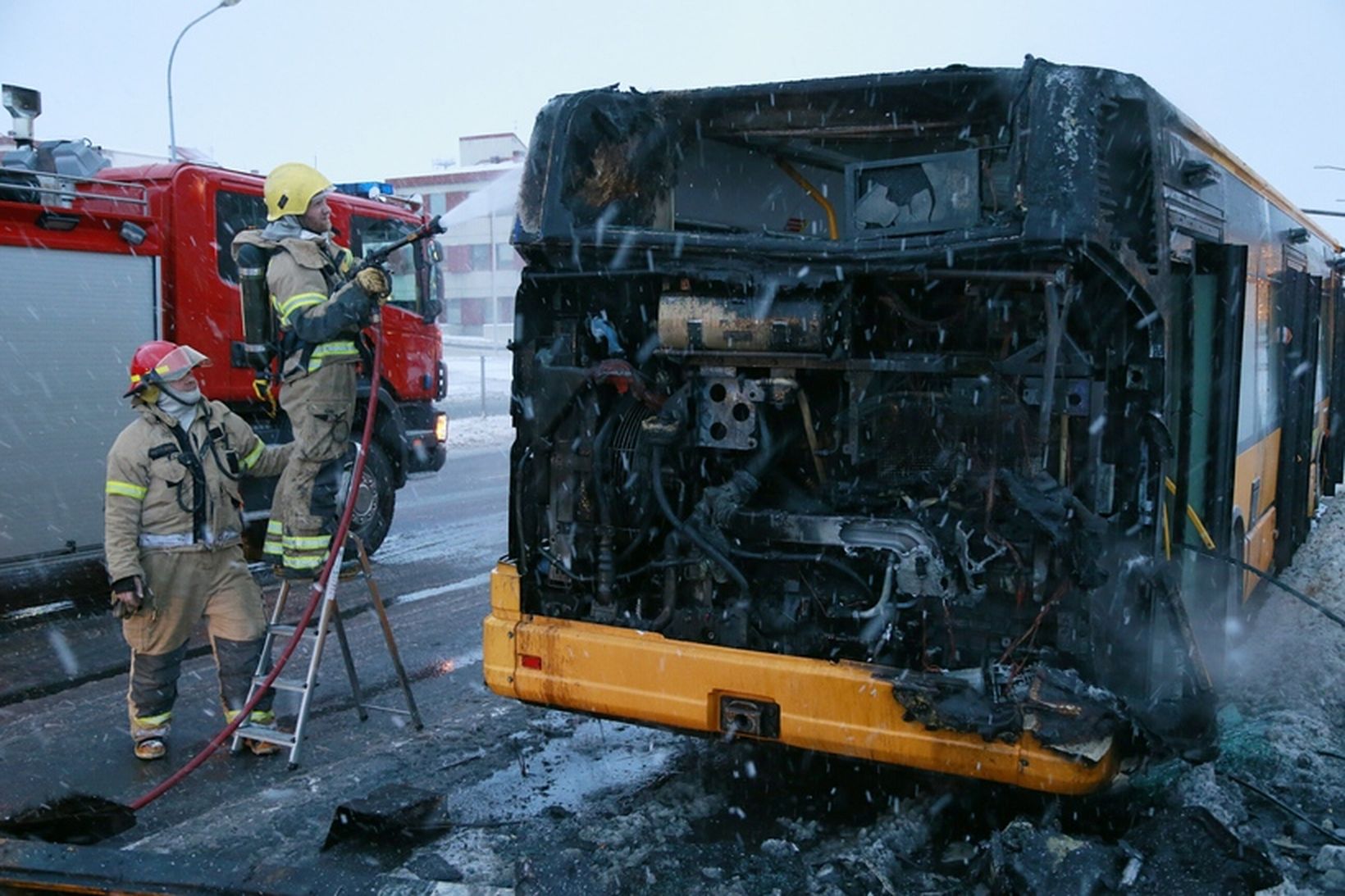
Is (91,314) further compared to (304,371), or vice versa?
(91,314)

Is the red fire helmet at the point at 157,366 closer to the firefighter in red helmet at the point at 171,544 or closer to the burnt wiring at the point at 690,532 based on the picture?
the firefighter in red helmet at the point at 171,544

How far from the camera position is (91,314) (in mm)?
7906

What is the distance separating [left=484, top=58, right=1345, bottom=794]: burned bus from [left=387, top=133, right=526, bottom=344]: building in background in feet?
146

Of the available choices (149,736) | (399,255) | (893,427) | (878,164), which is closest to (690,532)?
(893,427)

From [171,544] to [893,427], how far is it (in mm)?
3215

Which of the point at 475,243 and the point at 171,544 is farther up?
the point at 475,243

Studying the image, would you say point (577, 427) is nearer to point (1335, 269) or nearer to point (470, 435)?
point (1335, 269)

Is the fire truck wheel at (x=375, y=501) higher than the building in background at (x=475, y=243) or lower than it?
lower

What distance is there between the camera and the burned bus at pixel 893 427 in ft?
12.4

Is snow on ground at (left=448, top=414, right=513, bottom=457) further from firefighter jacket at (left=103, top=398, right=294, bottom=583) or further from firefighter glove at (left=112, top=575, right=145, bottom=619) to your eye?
firefighter glove at (left=112, top=575, right=145, bottom=619)

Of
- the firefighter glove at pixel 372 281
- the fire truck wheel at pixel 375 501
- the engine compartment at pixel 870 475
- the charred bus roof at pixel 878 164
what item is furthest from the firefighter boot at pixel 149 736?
the fire truck wheel at pixel 375 501

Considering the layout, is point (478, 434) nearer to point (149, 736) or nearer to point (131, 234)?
point (131, 234)

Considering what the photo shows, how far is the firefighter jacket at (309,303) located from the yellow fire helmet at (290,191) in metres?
0.11

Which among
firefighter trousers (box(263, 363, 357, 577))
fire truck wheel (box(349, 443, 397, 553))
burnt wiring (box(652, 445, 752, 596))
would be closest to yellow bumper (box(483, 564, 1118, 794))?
burnt wiring (box(652, 445, 752, 596))
